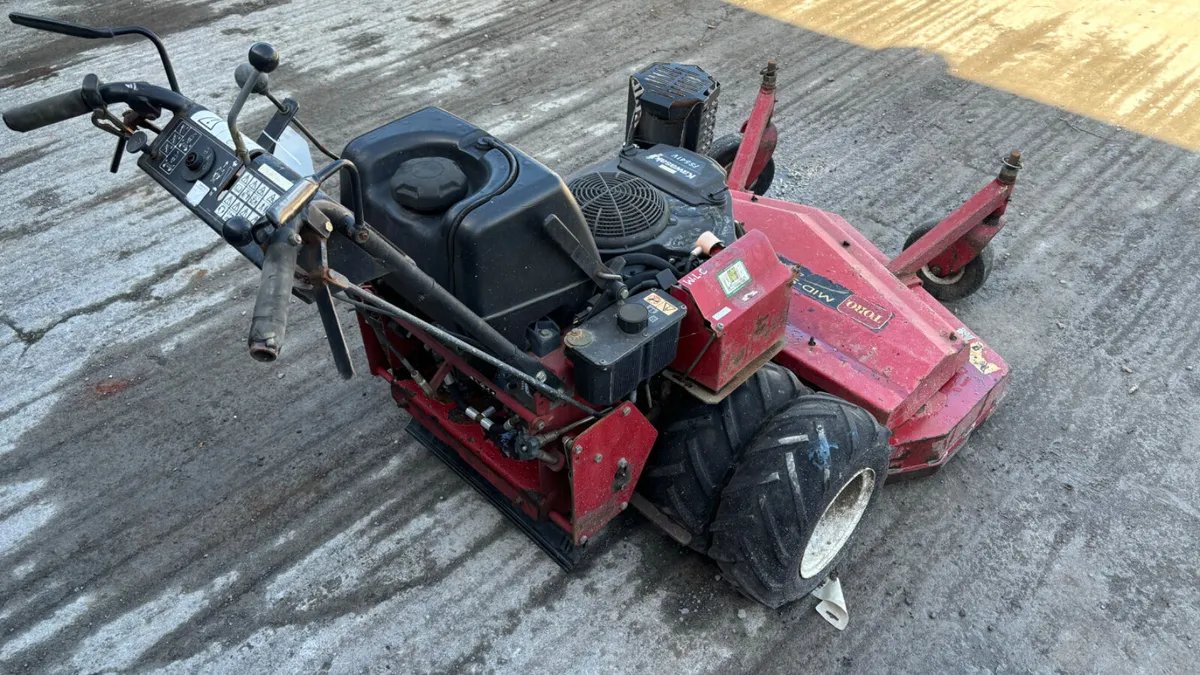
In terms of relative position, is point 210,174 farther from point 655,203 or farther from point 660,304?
point 655,203

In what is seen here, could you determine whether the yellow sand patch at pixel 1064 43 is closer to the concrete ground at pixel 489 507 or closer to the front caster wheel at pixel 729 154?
the concrete ground at pixel 489 507

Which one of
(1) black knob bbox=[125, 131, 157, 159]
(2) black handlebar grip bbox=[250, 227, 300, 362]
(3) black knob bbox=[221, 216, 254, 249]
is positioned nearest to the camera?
(2) black handlebar grip bbox=[250, 227, 300, 362]

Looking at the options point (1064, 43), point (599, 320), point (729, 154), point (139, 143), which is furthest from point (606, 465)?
point (1064, 43)

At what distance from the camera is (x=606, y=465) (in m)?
2.89

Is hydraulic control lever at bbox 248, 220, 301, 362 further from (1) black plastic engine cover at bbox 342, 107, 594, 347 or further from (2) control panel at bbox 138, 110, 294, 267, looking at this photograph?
(1) black plastic engine cover at bbox 342, 107, 594, 347

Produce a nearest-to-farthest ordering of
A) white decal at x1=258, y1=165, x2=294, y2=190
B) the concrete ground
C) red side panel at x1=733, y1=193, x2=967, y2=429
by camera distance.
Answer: white decal at x1=258, y1=165, x2=294, y2=190, the concrete ground, red side panel at x1=733, y1=193, x2=967, y2=429

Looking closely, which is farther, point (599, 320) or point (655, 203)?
point (655, 203)

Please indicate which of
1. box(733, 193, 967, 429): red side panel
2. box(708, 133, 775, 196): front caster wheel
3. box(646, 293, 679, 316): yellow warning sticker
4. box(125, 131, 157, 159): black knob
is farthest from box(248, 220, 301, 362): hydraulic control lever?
box(708, 133, 775, 196): front caster wheel

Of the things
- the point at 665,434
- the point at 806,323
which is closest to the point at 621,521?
the point at 665,434

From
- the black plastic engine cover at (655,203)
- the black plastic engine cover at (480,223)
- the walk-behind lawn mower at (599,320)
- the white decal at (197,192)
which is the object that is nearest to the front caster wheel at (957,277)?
the walk-behind lawn mower at (599,320)

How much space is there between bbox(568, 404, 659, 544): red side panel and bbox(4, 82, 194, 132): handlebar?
149 cm

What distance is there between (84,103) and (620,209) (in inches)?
63.4

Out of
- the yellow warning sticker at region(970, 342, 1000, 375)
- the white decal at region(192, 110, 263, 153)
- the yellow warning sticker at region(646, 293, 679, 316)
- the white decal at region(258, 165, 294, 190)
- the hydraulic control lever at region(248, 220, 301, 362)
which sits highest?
the hydraulic control lever at region(248, 220, 301, 362)

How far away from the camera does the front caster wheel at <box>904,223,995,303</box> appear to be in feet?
14.4
